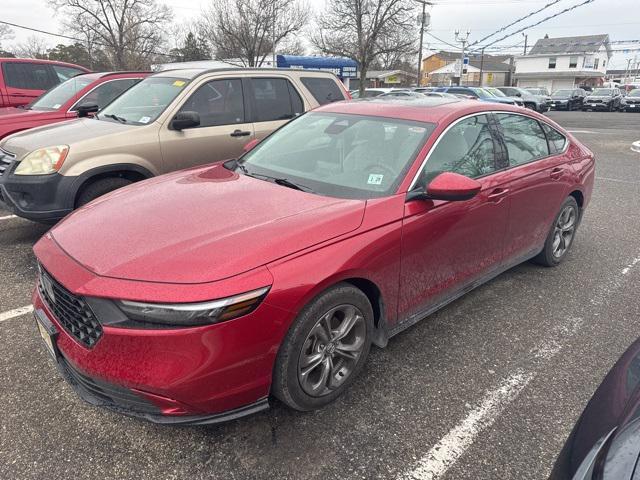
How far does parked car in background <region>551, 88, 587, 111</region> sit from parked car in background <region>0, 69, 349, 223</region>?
106 feet

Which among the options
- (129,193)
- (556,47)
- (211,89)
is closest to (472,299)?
(129,193)

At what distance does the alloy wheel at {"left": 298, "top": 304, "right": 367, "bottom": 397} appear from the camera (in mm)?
2336

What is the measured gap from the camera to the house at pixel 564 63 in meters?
62.7

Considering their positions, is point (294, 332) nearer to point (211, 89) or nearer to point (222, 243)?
point (222, 243)

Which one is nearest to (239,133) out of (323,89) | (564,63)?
(323,89)

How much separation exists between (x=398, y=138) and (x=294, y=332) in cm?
155

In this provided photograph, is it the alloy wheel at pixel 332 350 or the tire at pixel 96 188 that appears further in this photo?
the tire at pixel 96 188

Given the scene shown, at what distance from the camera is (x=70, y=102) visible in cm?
654

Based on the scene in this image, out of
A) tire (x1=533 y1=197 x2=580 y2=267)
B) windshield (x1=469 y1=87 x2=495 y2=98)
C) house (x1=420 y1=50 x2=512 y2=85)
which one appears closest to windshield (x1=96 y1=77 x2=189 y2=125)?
tire (x1=533 y1=197 x2=580 y2=267)

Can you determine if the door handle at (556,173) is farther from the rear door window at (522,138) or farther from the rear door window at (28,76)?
the rear door window at (28,76)

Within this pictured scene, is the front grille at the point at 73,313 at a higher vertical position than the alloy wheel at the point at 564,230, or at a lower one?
higher

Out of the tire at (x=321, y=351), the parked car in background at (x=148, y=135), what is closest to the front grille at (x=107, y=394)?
the tire at (x=321, y=351)

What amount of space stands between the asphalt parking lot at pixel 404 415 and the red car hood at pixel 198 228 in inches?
35.2

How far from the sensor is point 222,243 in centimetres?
216
